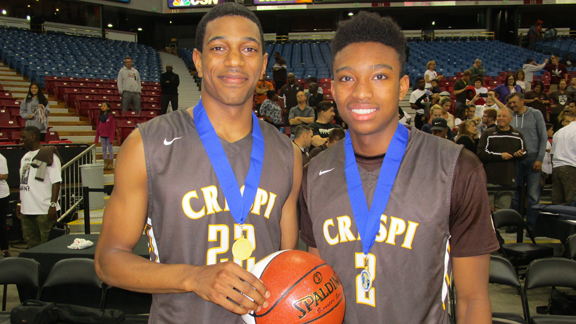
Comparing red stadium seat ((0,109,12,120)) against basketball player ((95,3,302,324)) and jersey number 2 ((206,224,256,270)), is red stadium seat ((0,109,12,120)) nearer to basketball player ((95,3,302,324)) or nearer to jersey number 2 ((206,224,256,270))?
basketball player ((95,3,302,324))

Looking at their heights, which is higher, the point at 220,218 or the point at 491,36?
the point at 491,36

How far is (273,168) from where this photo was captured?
162 cm

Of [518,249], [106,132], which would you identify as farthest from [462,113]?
[106,132]

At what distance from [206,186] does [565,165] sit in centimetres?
596

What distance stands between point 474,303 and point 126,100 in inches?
421

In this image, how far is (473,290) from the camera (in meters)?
1.37

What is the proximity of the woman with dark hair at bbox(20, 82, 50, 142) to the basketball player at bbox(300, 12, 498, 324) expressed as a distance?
28.1 feet

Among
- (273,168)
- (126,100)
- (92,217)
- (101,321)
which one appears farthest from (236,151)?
(126,100)

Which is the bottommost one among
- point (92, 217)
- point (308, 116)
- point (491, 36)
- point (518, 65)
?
point (92, 217)

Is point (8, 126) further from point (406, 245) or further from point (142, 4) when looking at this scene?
point (142, 4)

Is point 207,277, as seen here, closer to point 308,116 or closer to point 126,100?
point 308,116

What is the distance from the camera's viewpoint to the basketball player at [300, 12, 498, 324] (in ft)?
4.52

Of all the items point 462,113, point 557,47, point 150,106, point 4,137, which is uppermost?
point 557,47

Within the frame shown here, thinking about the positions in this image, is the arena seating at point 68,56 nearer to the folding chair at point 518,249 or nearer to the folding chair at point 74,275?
the folding chair at point 74,275
